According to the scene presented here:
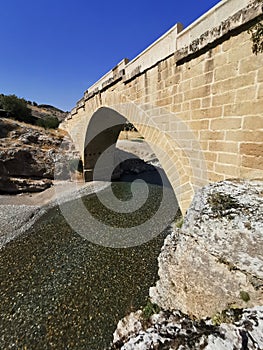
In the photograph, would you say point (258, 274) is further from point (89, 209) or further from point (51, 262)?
point (89, 209)

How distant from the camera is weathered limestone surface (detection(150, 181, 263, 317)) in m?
1.12

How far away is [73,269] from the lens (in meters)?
5.08

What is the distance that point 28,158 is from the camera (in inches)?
436

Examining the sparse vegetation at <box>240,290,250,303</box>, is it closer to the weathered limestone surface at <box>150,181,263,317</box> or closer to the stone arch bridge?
the weathered limestone surface at <box>150,181,263,317</box>

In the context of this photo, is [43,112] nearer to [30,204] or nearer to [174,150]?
[30,204]

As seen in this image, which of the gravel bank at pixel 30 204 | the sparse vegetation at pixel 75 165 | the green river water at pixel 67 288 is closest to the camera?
the green river water at pixel 67 288

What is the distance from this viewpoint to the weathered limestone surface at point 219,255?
3.67 feet

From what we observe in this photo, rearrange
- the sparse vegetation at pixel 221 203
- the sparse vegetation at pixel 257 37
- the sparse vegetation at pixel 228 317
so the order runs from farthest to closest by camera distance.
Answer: the sparse vegetation at pixel 257 37
the sparse vegetation at pixel 221 203
the sparse vegetation at pixel 228 317

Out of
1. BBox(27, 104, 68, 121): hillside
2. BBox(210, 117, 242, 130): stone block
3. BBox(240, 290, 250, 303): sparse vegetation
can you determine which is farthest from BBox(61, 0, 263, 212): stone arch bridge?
BBox(27, 104, 68, 121): hillside

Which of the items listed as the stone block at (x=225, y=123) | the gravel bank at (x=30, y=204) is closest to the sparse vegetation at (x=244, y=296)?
the stone block at (x=225, y=123)

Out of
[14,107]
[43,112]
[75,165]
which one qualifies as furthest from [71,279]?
[43,112]

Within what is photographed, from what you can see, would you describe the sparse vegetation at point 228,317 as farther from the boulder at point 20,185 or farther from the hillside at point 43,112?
the hillside at point 43,112

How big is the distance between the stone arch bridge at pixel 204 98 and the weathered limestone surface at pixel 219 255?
905 mm

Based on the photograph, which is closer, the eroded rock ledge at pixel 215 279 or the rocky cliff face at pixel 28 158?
the eroded rock ledge at pixel 215 279
